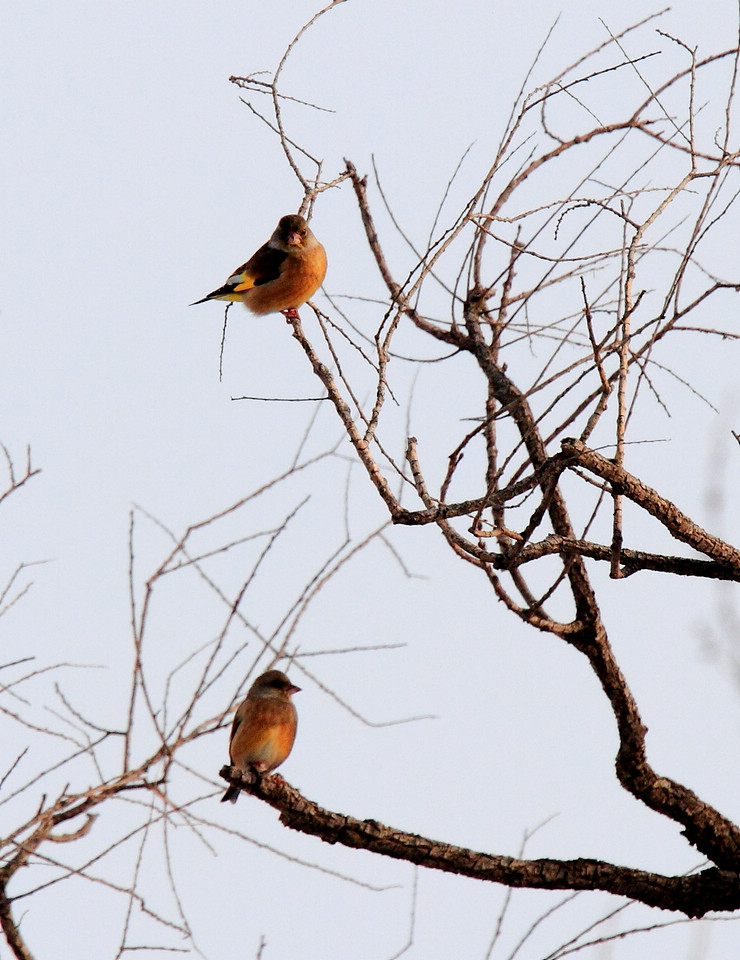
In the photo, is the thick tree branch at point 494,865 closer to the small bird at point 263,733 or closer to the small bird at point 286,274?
the small bird at point 263,733

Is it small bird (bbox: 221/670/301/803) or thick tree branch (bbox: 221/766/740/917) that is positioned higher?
small bird (bbox: 221/670/301/803)

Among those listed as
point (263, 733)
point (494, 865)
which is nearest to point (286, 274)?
point (263, 733)

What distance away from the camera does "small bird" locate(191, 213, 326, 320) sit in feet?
22.4

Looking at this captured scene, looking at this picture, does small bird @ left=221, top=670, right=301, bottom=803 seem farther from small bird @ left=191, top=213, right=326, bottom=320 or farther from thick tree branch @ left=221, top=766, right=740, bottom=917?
small bird @ left=191, top=213, right=326, bottom=320

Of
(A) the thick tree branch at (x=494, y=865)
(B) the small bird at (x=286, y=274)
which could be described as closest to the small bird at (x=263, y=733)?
(A) the thick tree branch at (x=494, y=865)

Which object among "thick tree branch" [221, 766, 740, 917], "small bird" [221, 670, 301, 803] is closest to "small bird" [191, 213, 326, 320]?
"small bird" [221, 670, 301, 803]

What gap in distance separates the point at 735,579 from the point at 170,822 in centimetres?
169

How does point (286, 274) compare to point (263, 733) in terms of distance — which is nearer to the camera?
point (263, 733)

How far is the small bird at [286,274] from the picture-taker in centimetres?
683

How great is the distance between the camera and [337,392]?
11.6 ft

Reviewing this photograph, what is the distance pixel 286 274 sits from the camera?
6.84m

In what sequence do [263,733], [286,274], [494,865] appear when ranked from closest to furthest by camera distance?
[494,865] < [263,733] < [286,274]

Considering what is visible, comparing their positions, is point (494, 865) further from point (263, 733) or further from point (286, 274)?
point (286, 274)

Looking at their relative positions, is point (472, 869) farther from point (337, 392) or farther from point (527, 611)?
point (337, 392)
